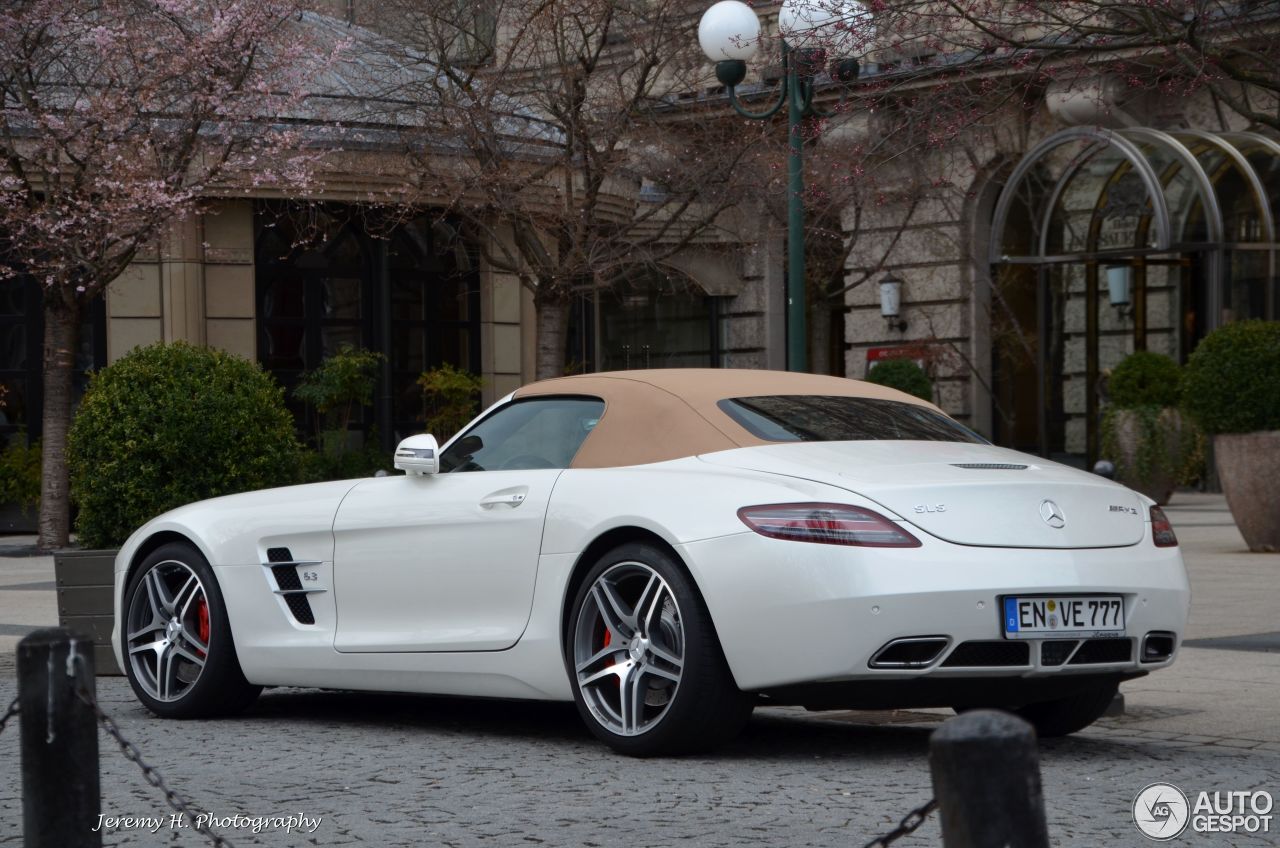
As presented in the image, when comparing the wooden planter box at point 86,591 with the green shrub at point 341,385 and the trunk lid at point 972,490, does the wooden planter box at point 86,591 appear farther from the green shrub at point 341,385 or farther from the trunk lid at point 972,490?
the green shrub at point 341,385

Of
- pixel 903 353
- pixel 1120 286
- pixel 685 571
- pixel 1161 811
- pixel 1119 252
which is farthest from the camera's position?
pixel 903 353

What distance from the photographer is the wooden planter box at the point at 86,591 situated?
30.3 ft

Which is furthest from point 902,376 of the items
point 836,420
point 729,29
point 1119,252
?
point 836,420

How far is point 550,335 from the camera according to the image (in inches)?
778

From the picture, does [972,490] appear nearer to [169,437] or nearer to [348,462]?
[169,437]

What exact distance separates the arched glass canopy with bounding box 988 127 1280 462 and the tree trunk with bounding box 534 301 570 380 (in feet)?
30.7

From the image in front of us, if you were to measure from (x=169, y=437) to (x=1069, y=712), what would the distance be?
32.0 feet

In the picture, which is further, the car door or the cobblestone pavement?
the car door

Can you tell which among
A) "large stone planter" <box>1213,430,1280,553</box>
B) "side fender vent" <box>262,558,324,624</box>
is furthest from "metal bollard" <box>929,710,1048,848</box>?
"large stone planter" <box>1213,430,1280,553</box>

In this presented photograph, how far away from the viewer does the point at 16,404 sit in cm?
2198

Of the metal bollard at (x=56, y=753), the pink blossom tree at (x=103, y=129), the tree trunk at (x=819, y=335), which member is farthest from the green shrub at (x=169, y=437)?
the tree trunk at (x=819, y=335)

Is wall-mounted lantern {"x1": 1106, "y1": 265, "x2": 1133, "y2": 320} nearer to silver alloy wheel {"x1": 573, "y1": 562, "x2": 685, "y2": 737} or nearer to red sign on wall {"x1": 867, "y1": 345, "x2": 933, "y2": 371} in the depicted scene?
red sign on wall {"x1": 867, "y1": 345, "x2": 933, "y2": 371}

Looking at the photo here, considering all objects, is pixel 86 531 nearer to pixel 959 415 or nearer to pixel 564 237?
pixel 564 237

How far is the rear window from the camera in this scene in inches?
267
